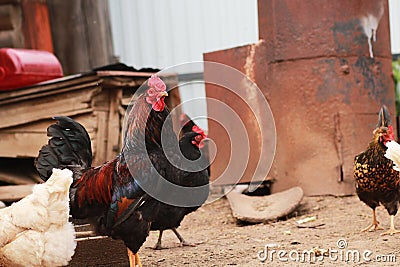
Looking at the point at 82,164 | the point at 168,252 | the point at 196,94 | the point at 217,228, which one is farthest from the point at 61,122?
the point at 196,94

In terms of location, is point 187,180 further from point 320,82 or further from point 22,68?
point 22,68

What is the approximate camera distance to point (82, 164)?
4.81 meters

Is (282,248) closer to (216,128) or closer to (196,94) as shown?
(216,128)

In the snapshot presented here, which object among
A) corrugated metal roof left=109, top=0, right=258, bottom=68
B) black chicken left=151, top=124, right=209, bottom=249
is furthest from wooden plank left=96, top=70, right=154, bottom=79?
corrugated metal roof left=109, top=0, right=258, bottom=68

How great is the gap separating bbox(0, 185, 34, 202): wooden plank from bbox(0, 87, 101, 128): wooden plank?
1.03 m

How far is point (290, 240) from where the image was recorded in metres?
5.46

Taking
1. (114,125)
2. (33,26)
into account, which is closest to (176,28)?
(33,26)

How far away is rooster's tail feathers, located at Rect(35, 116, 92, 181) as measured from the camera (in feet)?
15.3


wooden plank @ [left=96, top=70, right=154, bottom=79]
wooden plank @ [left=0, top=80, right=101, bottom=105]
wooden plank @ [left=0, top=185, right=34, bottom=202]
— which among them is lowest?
wooden plank @ [left=0, top=185, right=34, bottom=202]

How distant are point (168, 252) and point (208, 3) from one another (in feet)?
20.1

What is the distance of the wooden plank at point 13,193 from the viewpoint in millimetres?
7609

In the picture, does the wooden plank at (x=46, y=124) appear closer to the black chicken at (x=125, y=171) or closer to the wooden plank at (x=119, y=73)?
the wooden plank at (x=119, y=73)

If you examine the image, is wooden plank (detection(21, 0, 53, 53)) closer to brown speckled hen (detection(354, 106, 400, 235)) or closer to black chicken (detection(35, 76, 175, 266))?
black chicken (detection(35, 76, 175, 266))

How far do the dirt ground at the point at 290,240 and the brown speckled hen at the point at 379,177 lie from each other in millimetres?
277
